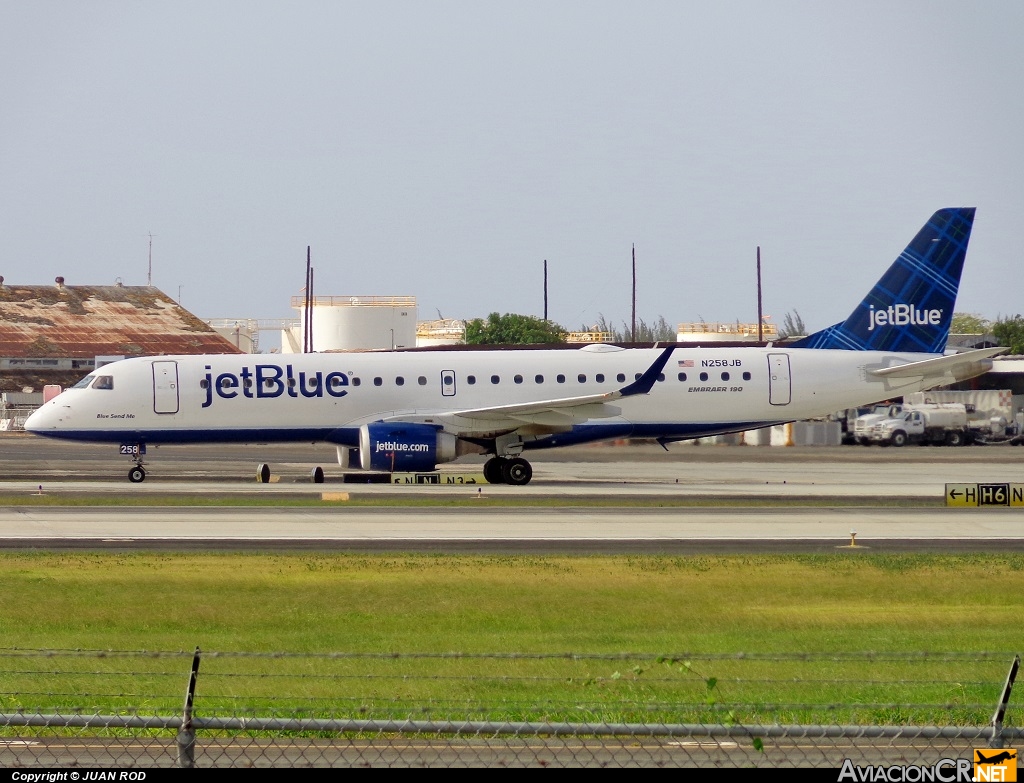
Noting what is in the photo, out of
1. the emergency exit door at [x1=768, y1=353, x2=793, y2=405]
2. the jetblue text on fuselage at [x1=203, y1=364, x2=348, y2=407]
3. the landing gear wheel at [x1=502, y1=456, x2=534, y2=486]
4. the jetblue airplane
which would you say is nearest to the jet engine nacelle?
the jetblue airplane

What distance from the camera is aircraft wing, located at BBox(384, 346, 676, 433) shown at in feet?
131

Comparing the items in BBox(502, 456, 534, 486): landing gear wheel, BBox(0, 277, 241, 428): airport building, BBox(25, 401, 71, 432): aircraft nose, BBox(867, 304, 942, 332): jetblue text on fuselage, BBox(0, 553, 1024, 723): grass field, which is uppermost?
BBox(0, 277, 241, 428): airport building

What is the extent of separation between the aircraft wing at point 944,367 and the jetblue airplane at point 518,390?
6cm

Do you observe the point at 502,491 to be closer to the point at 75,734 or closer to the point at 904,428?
the point at 75,734

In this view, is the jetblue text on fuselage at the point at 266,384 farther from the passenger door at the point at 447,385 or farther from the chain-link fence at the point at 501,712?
the chain-link fence at the point at 501,712

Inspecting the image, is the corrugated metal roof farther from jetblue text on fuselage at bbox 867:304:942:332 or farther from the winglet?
jetblue text on fuselage at bbox 867:304:942:332

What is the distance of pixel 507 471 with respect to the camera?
41250 mm

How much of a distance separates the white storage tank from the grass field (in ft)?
320

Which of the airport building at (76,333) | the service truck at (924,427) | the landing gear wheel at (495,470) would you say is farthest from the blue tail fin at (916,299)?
the airport building at (76,333)

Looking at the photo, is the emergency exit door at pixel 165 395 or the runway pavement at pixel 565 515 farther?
the emergency exit door at pixel 165 395

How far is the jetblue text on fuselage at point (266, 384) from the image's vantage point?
40250 millimetres

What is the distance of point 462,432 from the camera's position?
1610 inches

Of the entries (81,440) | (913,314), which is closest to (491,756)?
(81,440)

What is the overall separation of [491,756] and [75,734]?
3.53 m
